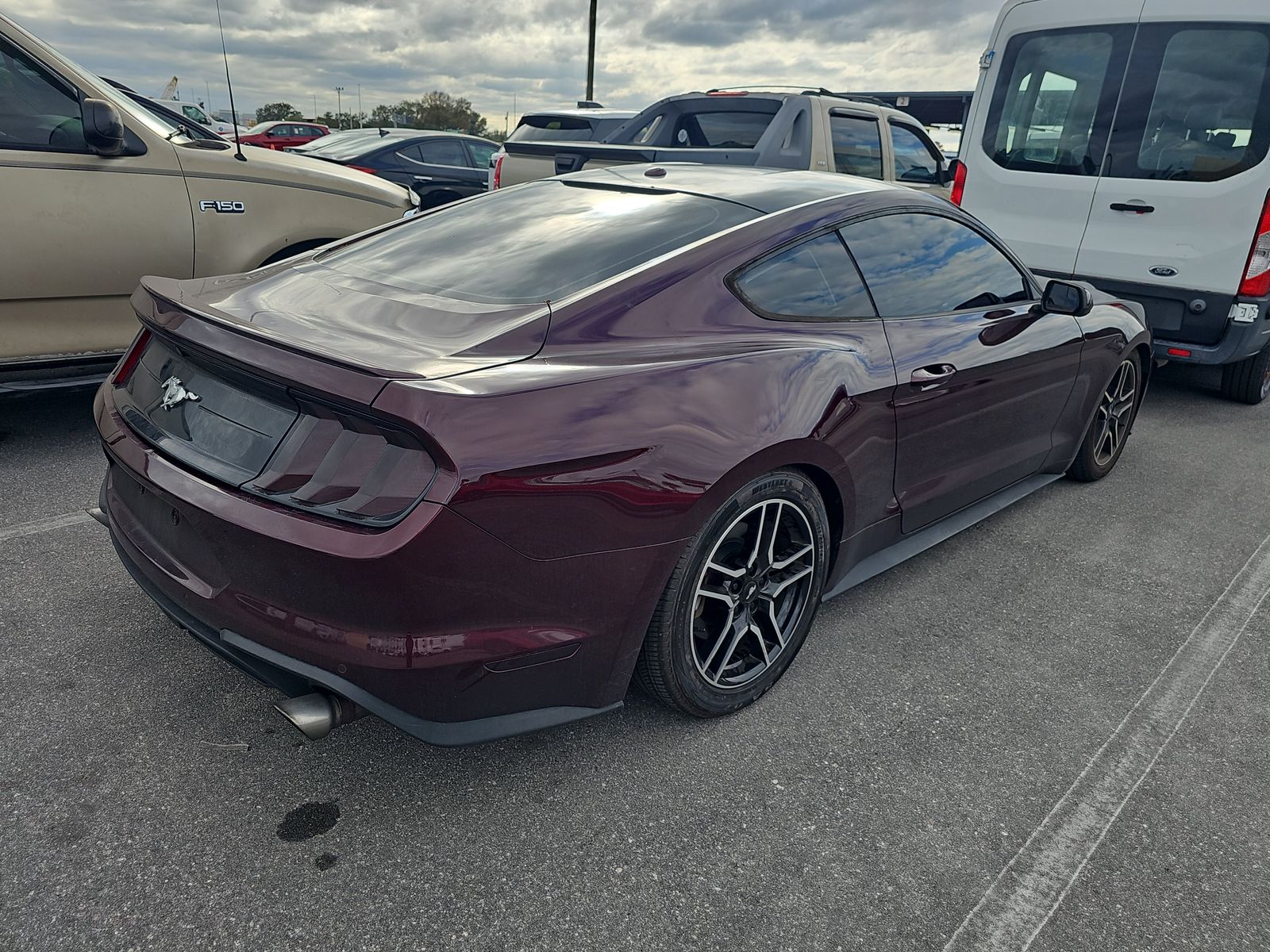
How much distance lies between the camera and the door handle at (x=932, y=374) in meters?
2.85

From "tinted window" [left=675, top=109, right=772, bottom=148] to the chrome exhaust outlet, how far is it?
6543 millimetres

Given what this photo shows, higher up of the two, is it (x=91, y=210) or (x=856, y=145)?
(x=856, y=145)

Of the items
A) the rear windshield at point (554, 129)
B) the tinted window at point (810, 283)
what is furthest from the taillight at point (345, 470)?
the rear windshield at point (554, 129)

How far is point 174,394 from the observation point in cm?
225

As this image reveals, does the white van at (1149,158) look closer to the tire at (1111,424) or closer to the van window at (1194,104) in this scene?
the van window at (1194,104)

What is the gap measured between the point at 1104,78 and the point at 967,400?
13.6ft

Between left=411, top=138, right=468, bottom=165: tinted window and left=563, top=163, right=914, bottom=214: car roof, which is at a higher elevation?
left=563, top=163, right=914, bottom=214: car roof

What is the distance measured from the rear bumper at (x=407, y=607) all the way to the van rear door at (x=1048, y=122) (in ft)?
17.5

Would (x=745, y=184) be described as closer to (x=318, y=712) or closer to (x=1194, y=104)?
(x=318, y=712)

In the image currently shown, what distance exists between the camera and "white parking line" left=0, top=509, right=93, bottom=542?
3.31 m

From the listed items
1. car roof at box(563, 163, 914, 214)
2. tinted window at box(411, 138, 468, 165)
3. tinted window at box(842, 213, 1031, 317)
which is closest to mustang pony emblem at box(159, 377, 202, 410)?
car roof at box(563, 163, 914, 214)

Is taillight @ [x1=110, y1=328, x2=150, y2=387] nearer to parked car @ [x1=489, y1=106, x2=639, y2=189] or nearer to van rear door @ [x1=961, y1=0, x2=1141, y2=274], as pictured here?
van rear door @ [x1=961, y1=0, x2=1141, y2=274]

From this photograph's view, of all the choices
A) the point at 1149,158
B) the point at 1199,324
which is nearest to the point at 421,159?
the point at 1149,158

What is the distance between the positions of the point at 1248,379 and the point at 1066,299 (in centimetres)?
367
